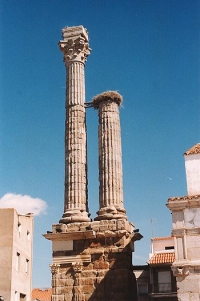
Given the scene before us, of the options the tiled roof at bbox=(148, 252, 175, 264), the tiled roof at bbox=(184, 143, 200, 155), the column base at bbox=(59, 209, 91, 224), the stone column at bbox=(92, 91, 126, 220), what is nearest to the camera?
the tiled roof at bbox=(184, 143, 200, 155)

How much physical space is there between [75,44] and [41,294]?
3040cm

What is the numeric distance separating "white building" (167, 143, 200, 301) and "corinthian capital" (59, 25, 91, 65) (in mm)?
9074

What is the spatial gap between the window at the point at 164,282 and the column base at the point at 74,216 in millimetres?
12874

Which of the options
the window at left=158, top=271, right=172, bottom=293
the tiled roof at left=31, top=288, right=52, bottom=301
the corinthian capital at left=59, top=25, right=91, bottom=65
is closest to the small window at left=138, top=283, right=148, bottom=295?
the window at left=158, top=271, right=172, bottom=293

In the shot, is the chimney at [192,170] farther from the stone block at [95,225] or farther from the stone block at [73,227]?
the stone block at [73,227]

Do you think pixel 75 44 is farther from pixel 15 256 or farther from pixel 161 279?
pixel 15 256

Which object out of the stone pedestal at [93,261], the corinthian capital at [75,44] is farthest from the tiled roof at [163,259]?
the corinthian capital at [75,44]

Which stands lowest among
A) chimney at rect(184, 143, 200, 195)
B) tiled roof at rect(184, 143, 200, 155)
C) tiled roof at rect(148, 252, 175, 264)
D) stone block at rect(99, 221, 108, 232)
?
tiled roof at rect(148, 252, 175, 264)

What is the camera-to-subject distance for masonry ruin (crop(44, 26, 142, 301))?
59.3 feet

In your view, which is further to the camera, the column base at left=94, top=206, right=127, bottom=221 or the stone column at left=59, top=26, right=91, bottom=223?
the stone column at left=59, top=26, right=91, bottom=223

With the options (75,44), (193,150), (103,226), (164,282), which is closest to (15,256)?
(164,282)

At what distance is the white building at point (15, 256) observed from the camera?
31.0 meters

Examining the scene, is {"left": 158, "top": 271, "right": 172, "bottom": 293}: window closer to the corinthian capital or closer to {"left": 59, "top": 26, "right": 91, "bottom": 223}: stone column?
{"left": 59, "top": 26, "right": 91, "bottom": 223}: stone column

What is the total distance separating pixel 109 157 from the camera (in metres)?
19.9
